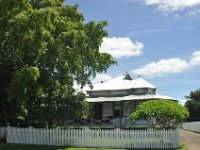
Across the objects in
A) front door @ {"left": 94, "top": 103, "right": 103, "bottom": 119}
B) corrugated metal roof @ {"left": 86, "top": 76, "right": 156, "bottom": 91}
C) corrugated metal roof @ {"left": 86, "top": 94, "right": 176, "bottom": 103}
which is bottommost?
front door @ {"left": 94, "top": 103, "right": 103, "bottom": 119}

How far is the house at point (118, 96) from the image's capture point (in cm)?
5100

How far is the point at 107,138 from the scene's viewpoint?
86.4 feet

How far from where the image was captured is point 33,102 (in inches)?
1191

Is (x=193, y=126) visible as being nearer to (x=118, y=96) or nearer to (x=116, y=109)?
(x=118, y=96)

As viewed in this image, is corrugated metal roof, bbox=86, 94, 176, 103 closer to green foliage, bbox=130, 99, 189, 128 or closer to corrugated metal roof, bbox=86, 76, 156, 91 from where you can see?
corrugated metal roof, bbox=86, 76, 156, 91

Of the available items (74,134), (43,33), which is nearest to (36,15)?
(43,33)

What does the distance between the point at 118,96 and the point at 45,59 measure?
2648 centimetres

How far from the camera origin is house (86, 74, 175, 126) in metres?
51.0

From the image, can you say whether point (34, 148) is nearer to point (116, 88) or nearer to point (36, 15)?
point (36, 15)

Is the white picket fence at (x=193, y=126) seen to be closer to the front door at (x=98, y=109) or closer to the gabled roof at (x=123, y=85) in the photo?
the gabled roof at (x=123, y=85)

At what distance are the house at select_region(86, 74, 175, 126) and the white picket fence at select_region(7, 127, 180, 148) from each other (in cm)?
2258

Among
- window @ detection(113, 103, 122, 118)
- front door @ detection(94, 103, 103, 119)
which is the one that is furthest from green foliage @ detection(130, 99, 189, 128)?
front door @ detection(94, 103, 103, 119)

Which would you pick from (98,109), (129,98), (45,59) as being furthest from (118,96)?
(45,59)

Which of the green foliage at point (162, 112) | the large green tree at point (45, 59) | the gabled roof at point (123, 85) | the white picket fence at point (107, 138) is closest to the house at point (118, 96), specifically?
the gabled roof at point (123, 85)
